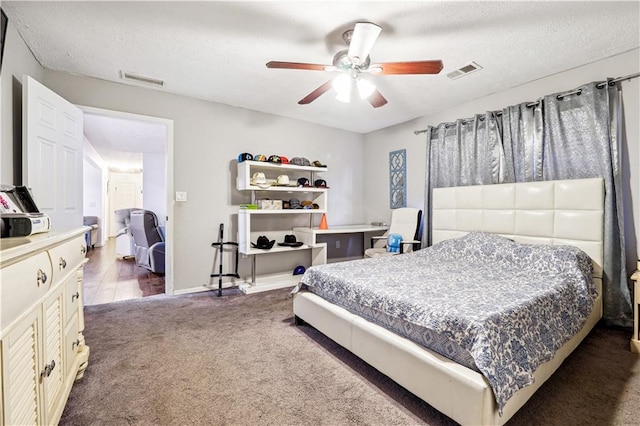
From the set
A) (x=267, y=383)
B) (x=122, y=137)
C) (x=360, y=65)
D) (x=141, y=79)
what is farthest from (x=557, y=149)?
(x=122, y=137)

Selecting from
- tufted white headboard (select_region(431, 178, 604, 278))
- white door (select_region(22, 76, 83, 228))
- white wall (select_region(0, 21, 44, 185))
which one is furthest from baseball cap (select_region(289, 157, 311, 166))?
white wall (select_region(0, 21, 44, 185))

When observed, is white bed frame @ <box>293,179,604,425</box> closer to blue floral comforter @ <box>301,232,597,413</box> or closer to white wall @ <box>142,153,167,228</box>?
blue floral comforter @ <box>301,232,597,413</box>

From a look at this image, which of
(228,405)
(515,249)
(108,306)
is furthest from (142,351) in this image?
(515,249)

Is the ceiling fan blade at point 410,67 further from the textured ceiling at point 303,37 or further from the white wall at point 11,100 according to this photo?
the white wall at point 11,100

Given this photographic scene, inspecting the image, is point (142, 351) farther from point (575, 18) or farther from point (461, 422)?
point (575, 18)

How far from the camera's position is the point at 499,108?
3469mm

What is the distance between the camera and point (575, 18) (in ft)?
7.04

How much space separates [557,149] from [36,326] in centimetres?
404

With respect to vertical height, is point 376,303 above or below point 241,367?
above

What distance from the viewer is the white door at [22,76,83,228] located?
2.31 m

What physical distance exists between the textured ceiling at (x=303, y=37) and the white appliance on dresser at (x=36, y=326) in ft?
5.48

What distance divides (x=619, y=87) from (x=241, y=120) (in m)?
4.06

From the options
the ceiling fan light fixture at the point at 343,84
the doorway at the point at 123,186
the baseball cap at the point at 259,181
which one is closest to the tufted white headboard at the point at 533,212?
the ceiling fan light fixture at the point at 343,84

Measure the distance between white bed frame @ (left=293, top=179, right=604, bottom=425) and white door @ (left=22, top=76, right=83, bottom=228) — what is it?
2.32m
